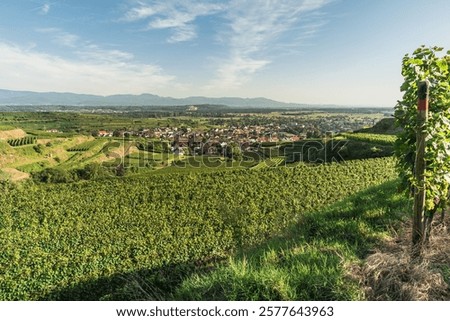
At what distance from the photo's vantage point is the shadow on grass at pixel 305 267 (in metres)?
3.10

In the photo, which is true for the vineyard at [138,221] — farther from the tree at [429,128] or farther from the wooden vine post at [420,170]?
the tree at [429,128]

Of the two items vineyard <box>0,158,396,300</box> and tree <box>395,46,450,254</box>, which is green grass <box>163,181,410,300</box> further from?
tree <box>395,46,450,254</box>

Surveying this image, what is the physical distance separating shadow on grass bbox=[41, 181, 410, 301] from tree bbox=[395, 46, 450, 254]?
1.07 metres

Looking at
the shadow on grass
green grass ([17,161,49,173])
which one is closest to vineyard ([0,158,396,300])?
the shadow on grass

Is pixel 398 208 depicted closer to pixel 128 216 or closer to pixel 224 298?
pixel 224 298

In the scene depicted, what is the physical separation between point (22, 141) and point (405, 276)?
91329 mm

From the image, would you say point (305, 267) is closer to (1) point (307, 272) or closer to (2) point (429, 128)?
(1) point (307, 272)

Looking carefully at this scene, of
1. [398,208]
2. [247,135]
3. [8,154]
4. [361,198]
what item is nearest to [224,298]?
[398,208]

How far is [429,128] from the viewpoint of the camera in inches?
140

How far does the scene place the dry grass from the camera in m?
3.05

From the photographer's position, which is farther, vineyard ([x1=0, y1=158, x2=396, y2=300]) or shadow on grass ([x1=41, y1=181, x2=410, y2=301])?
vineyard ([x1=0, y1=158, x2=396, y2=300])

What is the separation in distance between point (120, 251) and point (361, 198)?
7.91 metres

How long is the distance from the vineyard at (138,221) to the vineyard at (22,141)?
68.8m

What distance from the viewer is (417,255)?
3.80m
